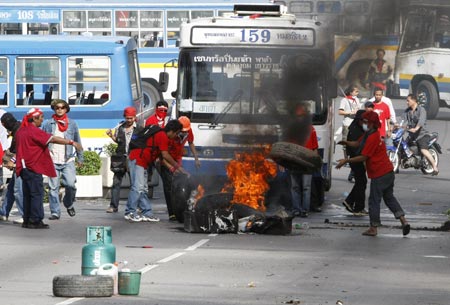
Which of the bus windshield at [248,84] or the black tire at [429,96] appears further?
the black tire at [429,96]

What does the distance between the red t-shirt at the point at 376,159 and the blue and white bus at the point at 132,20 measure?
16782 mm

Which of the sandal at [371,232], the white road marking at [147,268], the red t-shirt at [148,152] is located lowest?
the sandal at [371,232]

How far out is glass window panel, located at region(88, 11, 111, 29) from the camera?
3664 cm

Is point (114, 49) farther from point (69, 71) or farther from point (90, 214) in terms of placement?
point (90, 214)

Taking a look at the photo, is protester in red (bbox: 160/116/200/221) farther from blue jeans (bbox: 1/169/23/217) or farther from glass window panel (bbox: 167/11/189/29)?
glass window panel (bbox: 167/11/189/29)

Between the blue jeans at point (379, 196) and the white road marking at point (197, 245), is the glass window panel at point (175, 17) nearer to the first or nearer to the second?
the blue jeans at point (379, 196)

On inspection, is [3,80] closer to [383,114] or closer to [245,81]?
[245,81]

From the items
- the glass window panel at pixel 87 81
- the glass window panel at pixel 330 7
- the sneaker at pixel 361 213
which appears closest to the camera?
the glass window panel at pixel 330 7

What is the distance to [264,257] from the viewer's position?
1661 cm

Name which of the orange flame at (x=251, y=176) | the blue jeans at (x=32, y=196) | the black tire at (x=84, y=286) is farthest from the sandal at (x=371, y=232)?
the black tire at (x=84, y=286)

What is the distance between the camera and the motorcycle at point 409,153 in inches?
1184

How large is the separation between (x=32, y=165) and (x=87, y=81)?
32.0ft

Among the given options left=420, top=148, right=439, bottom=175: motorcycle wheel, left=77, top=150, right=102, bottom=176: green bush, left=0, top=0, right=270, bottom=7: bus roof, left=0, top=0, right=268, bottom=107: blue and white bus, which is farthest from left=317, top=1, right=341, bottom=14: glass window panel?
left=0, top=0, right=270, bottom=7: bus roof

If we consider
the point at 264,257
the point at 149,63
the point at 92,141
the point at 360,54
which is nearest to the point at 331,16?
the point at 360,54
